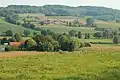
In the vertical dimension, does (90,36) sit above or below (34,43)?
below

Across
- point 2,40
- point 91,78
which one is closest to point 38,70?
point 91,78

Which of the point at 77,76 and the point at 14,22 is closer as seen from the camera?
the point at 77,76

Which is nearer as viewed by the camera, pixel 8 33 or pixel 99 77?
pixel 99 77

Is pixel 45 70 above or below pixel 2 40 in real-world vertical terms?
above

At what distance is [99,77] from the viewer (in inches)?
902

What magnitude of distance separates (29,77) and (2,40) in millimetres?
79390

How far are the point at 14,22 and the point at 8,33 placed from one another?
5040 centimetres

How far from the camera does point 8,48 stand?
77.2m

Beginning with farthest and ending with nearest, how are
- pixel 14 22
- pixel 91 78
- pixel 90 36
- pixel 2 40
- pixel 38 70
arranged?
pixel 14 22 → pixel 90 36 → pixel 2 40 → pixel 38 70 → pixel 91 78

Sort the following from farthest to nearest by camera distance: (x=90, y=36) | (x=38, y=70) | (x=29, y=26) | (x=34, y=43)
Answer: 1. (x=29, y=26)
2. (x=90, y=36)
3. (x=34, y=43)
4. (x=38, y=70)

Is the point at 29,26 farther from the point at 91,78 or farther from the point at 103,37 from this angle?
the point at 91,78

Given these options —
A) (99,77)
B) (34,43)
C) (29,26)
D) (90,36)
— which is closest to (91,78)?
(99,77)

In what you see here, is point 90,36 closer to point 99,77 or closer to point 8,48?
point 8,48

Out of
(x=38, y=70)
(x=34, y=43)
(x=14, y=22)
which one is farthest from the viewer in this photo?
(x=14, y=22)
